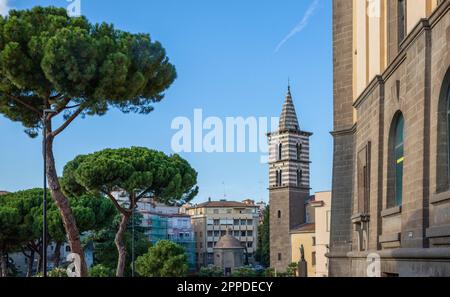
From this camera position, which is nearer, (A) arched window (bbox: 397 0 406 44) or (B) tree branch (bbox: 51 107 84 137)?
(A) arched window (bbox: 397 0 406 44)

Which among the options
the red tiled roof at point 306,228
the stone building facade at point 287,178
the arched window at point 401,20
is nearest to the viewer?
the arched window at point 401,20

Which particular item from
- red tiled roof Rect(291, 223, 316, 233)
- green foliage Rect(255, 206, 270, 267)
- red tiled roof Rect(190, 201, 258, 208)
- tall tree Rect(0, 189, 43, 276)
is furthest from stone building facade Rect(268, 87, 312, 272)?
tall tree Rect(0, 189, 43, 276)

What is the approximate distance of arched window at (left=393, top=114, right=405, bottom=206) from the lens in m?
15.8

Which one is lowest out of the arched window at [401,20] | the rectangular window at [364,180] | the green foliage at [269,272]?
the green foliage at [269,272]

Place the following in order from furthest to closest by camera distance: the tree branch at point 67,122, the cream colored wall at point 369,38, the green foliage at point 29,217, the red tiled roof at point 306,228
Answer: the red tiled roof at point 306,228, the green foliage at point 29,217, the tree branch at point 67,122, the cream colored wall at point 369,38

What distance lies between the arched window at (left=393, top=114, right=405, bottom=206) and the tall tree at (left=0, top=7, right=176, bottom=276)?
8.50 m

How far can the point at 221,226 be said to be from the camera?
106 meters

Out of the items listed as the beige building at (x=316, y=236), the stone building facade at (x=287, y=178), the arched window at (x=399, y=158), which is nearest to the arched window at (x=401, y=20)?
the arched window at (x=399, y=158)

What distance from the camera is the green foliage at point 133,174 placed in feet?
110

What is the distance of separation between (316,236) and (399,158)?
49647mm

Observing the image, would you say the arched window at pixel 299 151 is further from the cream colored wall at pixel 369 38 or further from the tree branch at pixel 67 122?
the tree branch at pixel 67 122

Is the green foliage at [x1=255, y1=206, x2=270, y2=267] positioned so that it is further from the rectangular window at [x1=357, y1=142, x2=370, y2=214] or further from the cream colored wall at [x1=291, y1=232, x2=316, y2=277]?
the rectangular window at [x1=357, y1=142, x2=370, y2=214]

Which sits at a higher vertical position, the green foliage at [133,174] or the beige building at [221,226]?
the green foliage at [133,174]
